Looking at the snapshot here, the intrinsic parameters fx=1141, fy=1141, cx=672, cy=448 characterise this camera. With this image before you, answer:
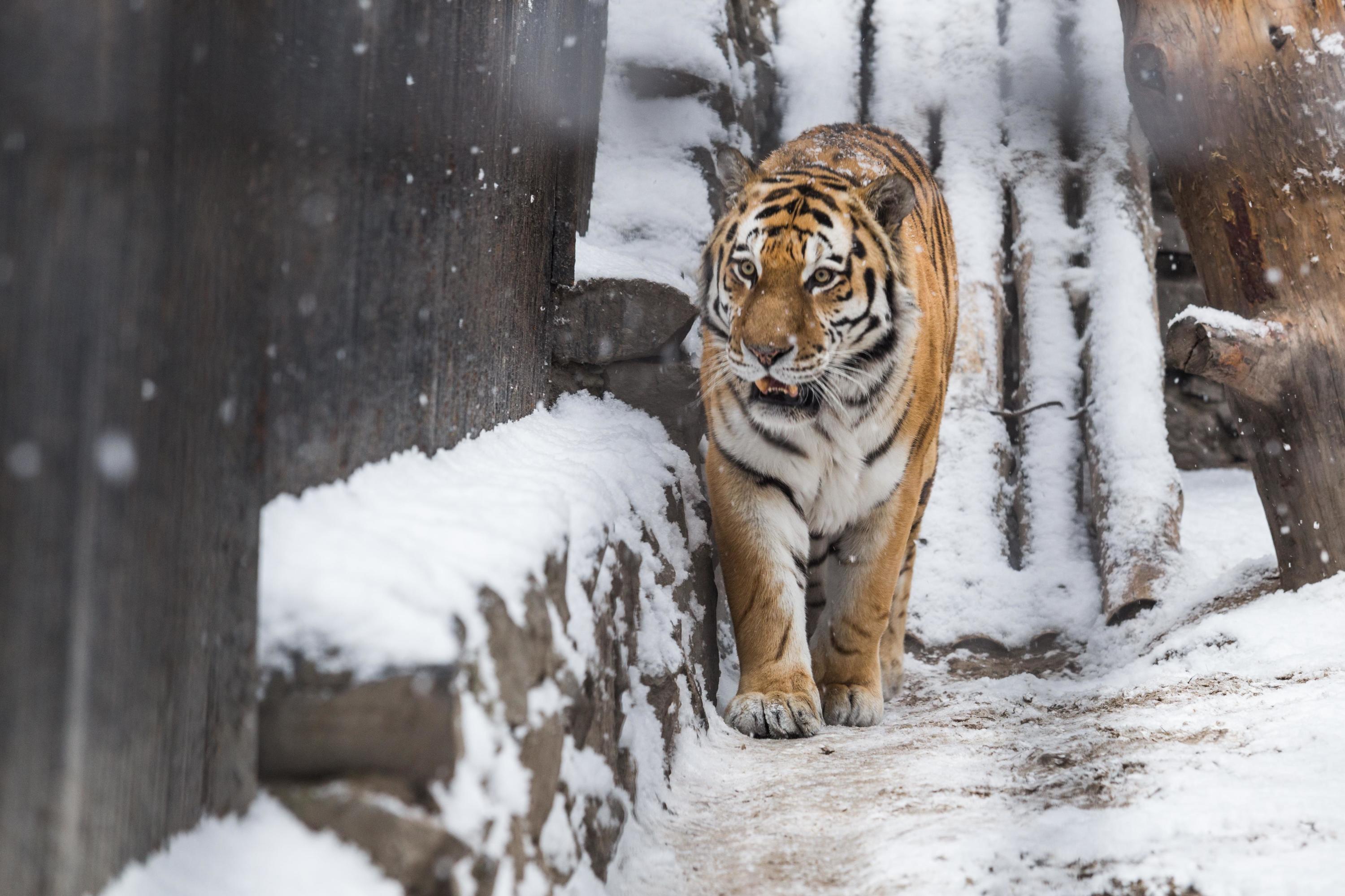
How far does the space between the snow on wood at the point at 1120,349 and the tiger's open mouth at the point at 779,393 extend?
5.32ft

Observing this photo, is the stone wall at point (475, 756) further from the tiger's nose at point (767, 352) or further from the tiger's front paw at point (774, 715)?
the tiger's nose at point (767, 352)

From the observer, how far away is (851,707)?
101 inches

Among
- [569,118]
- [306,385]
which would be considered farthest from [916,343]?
[306,385]

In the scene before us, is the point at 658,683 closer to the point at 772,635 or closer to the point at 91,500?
the point at 772,635

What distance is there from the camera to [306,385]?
1.14 metres

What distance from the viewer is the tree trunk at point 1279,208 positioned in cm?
264

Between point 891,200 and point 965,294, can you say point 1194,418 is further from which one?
point 891,200

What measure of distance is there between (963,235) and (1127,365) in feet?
2.72

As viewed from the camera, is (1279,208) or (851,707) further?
(1279,208)

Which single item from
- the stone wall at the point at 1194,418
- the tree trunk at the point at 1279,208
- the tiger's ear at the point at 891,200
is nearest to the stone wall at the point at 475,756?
the tiger's ear at the point at 891,200

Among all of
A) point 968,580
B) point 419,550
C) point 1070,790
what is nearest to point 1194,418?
point 968,580

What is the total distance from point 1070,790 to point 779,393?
3.47ft

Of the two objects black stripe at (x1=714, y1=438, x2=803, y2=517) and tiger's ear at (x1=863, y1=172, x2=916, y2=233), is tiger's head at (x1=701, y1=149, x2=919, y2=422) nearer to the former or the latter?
tiger's ear at (x1=863, y1=172, x2=916, y2=233)

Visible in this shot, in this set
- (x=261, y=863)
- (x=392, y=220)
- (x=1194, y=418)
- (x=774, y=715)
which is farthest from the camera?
(x=1194, y=418)
